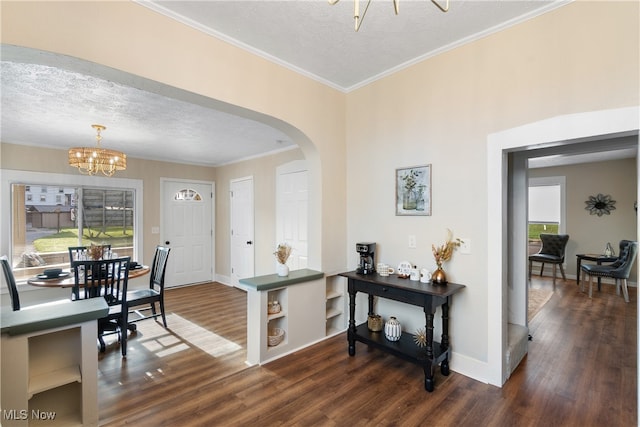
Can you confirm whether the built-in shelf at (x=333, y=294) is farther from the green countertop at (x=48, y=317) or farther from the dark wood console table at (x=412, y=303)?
the green countertop at (x=48, y=317)

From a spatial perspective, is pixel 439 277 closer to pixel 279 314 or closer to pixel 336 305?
pixel 336 305

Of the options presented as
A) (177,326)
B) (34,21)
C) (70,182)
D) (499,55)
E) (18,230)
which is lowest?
(177,326)

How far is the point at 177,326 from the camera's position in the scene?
145 inches

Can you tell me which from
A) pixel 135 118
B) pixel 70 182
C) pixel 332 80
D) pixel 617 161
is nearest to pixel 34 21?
pixel 135 118

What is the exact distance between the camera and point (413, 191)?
271 cm

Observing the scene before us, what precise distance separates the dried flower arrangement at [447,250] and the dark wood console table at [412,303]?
0.21m

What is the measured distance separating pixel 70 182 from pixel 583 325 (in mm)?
7459

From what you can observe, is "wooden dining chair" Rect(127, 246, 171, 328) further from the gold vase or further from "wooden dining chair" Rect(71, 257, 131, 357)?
the gold vase

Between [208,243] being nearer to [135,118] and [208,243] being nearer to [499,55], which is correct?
[135,118]

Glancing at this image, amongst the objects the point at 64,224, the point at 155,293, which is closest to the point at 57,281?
the point at 155,293

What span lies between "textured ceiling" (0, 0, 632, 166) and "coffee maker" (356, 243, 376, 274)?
152 cm

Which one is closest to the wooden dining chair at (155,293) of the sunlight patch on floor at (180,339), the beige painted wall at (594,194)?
the sunlight patch on floor at (180,339)

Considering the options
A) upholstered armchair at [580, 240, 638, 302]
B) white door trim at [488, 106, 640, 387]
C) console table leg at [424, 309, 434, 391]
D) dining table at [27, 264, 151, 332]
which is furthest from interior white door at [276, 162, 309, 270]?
upholstered armchair at [580, 240, 638, 302]

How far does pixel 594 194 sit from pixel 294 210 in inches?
238
